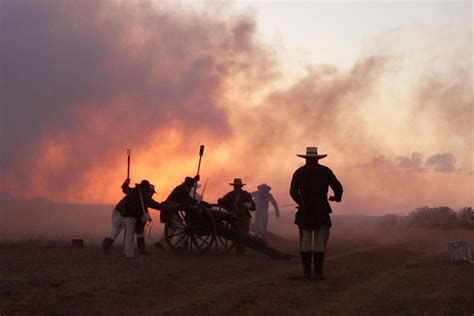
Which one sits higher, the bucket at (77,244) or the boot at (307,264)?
the bucket at (77,244)

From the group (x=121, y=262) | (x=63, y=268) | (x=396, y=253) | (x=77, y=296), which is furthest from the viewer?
(x=396, y=253)

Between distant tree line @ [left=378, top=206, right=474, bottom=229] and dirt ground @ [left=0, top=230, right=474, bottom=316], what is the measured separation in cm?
1843

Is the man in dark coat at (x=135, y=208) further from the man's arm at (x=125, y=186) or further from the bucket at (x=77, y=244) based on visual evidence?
the bucket at (x=77, y=244)

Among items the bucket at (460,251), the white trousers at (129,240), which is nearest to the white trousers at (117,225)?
the white trousers at (129,240)

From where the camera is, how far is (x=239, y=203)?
1620cm

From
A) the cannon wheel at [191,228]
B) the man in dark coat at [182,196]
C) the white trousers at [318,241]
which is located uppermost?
the man in dark coat at [182,196]

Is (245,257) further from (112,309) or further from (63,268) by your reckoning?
(112,309)

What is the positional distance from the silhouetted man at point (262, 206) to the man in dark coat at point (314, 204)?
11984 millimetres

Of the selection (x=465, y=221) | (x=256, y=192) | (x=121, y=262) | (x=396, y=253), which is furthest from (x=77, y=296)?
(x=465, y=221)

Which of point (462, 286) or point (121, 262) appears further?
point (121, 262)

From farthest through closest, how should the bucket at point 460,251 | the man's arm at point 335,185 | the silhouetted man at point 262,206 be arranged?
1. the silhouetted man at point 262,206
2. the bucket at point 460,251
3. the man's arm at point 335,185

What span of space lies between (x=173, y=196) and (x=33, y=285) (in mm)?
6109

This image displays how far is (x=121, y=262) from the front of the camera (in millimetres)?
12508

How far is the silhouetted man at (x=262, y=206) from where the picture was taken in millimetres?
22562
